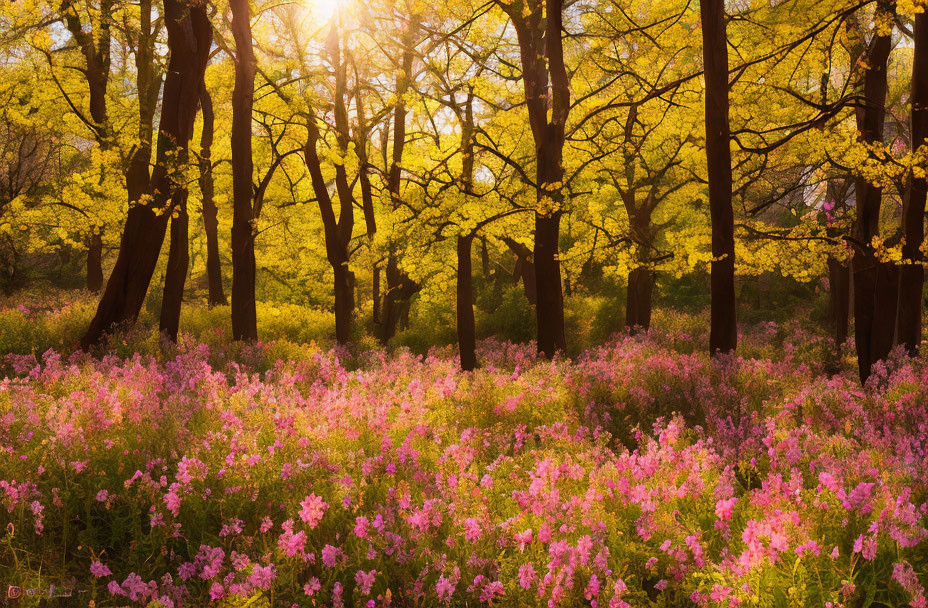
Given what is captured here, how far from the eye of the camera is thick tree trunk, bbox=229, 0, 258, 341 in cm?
1361

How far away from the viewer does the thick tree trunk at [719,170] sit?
10.1 m

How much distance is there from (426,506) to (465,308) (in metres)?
11.4

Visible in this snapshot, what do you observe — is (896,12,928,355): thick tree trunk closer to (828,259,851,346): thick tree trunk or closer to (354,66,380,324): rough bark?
(828,259,851,346): thick tree trunk

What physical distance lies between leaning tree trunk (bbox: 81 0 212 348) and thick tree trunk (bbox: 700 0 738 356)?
25.8 feet

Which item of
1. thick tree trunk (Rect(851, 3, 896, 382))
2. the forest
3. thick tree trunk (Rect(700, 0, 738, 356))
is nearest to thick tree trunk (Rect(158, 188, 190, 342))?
the forest

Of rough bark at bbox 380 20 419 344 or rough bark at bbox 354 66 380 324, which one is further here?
rough bark at bbox 380 20 419 344

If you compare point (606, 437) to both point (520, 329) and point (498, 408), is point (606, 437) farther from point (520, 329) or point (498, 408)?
point (520, 329)

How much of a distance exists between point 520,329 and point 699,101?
8691 millimetres

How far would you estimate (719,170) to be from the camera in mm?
10227

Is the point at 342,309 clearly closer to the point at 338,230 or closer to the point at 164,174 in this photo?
the point at 338,230

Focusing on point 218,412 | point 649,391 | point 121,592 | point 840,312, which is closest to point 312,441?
point 218,412

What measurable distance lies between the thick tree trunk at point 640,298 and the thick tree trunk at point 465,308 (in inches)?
248

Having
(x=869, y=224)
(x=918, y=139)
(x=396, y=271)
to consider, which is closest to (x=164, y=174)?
(x=396, y=271)

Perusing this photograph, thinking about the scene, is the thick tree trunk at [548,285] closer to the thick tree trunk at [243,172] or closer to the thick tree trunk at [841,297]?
the thick tree trunk at [243,172]
